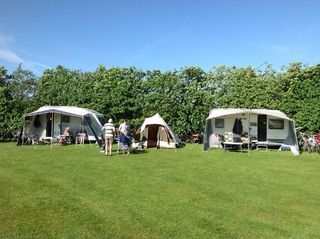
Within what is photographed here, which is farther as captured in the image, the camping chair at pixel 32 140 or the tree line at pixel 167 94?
the tree line at pixel 167 94

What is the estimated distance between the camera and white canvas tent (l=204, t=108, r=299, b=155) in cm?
1938

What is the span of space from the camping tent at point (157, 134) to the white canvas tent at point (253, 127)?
171 cm

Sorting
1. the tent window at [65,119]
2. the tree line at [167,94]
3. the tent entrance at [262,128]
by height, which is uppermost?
the tree line at [167,94]

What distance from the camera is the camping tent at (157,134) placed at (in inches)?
760

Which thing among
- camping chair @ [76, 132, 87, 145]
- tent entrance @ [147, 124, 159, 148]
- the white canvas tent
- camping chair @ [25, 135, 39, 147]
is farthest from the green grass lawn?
camping chair @ [76, 132, 87, 145]

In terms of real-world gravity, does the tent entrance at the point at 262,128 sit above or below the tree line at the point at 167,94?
below

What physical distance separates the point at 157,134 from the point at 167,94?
4.44m

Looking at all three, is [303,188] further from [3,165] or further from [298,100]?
[298,100]

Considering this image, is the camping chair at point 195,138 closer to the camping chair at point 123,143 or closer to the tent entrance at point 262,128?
the tent entrance at point 262,128

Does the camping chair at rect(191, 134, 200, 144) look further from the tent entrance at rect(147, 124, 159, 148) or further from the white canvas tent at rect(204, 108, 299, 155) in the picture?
the tent entrance at rect(147, 124, 159, 148)

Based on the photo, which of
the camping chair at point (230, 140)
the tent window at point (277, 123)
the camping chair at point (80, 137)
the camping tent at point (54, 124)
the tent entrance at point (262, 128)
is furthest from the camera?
the camping tent at point (54, 124)

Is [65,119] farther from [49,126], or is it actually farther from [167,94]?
[167,94]

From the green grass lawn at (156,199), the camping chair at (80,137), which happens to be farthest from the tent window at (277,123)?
the camping chair at (80,137)

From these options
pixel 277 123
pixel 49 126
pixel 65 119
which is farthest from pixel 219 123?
pixel 49 126
